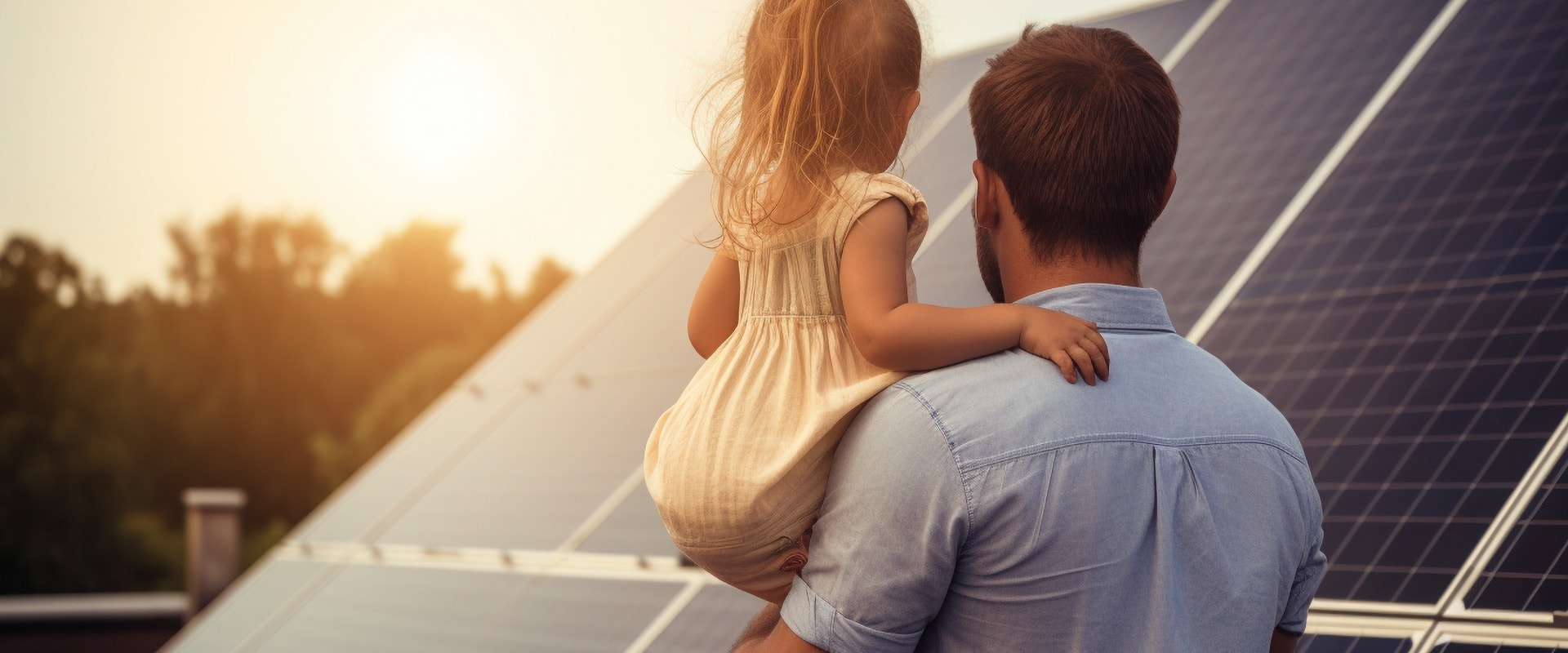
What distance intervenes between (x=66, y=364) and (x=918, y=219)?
4843 centimetres

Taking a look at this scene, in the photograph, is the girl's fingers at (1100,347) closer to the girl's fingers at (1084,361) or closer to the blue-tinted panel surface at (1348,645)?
the girl's fingers at (1084,361)

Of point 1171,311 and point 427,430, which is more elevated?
point 1171,311

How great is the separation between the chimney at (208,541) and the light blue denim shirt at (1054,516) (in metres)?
12.1

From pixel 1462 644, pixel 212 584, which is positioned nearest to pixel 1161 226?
pixel 1462 644

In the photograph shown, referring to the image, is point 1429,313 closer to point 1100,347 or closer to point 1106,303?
point 1106,303

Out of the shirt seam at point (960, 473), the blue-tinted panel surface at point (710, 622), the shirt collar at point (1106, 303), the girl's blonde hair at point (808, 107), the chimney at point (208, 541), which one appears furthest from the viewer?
the chimney at point (208, 541)

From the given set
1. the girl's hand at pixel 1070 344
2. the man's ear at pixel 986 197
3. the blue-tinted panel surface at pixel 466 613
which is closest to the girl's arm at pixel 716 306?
the man's ear at pixel 986 197

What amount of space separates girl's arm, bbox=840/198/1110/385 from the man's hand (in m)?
0.47

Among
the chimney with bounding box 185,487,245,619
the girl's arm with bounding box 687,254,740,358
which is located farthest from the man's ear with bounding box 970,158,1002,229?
the chimney with bounding box 185,487,245,619

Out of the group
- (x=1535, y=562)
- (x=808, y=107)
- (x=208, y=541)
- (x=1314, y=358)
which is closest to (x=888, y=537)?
(x=808, y=107)

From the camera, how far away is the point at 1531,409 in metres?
3.32

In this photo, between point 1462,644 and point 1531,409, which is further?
point 1531,409

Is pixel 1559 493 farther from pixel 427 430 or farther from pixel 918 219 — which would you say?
pixel 427 430

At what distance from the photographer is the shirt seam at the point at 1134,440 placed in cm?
191
